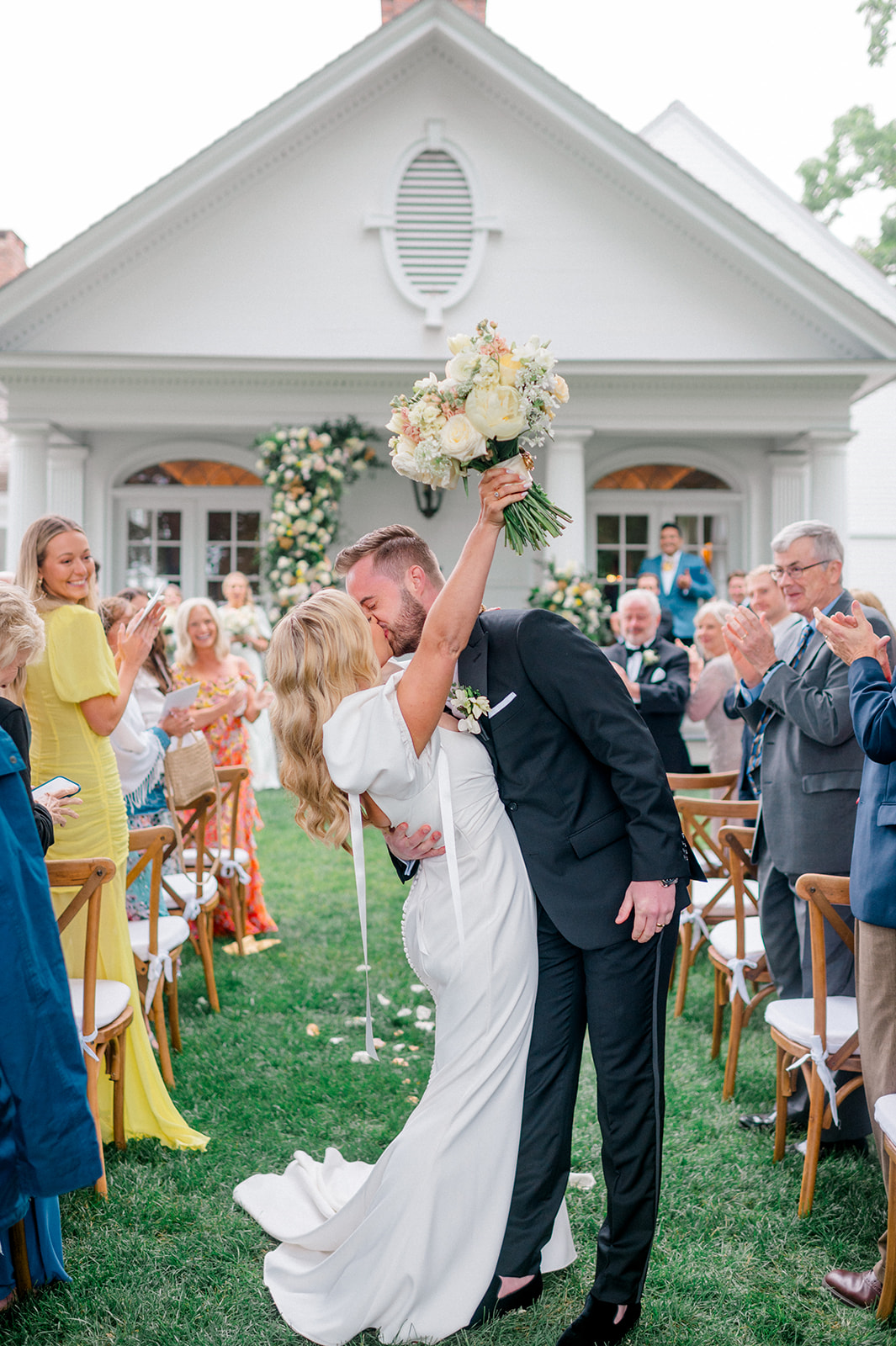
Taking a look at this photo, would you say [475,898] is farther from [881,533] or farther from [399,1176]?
[881,533]

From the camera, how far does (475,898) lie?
9.25 ft

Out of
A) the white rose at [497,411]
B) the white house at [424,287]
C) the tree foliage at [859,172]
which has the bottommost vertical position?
the white rose at [497,411]

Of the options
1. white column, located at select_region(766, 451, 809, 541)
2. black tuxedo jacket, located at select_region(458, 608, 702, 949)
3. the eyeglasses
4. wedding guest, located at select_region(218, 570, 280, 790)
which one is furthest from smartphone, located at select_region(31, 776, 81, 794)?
white column, located at select_region(766, 451, 809, 541)

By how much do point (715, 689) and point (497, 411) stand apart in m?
4.91

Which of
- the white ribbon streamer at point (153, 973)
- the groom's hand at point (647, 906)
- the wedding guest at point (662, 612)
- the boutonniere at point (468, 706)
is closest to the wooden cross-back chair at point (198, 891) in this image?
the white ribbon streamer at point (153, 973)

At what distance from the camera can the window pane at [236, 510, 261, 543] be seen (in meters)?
13.6

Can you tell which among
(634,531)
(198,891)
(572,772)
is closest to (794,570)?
(572,772)

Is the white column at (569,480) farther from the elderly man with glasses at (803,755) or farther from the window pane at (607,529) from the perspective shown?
the elderly man with glasses at (803,755)

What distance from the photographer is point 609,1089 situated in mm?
2754

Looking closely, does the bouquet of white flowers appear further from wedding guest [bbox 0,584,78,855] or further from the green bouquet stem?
wedding guest [bbox 0,584,78,855]

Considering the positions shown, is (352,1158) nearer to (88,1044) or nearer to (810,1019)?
(88,1044)

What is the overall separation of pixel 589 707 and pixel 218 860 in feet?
12.9

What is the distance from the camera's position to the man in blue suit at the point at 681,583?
38.6 ft

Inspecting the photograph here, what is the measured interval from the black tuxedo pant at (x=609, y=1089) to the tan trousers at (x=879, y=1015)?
0.71m
